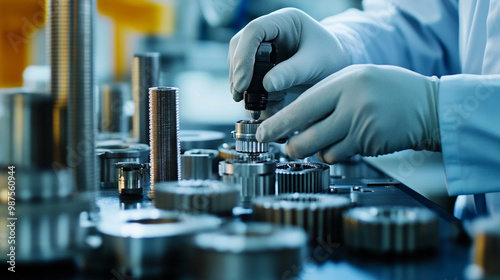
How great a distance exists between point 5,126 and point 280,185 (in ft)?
1.45

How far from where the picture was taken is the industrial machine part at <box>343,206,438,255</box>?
1.94 feet

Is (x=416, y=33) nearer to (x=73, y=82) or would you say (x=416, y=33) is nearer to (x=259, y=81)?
(x=259, y=81)

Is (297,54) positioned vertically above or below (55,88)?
above

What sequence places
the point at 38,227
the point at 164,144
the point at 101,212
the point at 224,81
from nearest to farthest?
the point at 38,227, the point at 101,212, the point at 164,144, the point at 224,81

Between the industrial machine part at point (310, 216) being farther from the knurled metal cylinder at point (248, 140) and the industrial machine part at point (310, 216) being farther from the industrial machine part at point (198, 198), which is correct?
the knurled metal cylinder at point (248, 140)

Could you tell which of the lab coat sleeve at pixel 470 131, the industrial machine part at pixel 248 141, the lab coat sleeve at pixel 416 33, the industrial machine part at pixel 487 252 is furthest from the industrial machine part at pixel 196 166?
the lab coat sleeve at pixel 416 33

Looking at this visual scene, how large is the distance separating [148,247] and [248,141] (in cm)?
50

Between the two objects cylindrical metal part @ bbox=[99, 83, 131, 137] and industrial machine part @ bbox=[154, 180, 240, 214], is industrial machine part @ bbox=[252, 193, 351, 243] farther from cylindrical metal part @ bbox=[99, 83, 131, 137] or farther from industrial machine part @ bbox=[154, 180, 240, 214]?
cylindrical metal part @ bbox=[99, 83, 131, 137]

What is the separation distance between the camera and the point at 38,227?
1.79ft

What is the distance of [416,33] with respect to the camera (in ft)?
5.65

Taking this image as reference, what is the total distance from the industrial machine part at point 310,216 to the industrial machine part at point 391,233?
0.12ft

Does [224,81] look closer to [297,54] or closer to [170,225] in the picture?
[297,54]

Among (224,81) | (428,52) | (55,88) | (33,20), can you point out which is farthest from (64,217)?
(224,81)

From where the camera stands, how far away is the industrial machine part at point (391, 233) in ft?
1.94
